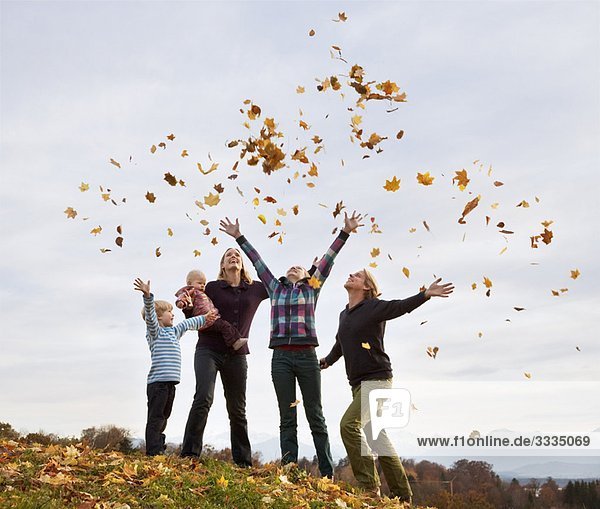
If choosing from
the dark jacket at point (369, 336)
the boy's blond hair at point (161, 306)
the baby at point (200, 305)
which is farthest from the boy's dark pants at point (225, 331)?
the dark jacket at point (369, 336)

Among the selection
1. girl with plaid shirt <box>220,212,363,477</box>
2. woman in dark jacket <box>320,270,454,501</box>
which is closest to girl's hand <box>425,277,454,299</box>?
woman in dark jacket <box>320,270,454,501</box>

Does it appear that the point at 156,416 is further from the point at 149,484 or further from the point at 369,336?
the point at 369,336

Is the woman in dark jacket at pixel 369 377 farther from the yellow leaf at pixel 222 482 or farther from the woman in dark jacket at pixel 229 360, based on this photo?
the yellow leaf at pixel 222 482

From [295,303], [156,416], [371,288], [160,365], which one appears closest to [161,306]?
[160,365]

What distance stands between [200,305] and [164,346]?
27.4 inches

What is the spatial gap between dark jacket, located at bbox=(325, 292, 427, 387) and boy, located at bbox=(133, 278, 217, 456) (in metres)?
1.77

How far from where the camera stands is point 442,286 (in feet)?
25.0

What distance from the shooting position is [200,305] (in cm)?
881

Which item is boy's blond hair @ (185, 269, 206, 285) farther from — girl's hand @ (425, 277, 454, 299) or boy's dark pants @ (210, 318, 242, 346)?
girl's hand @ (425, 277, 454, 299)

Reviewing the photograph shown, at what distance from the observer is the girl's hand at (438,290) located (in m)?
7.59

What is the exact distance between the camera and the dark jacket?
25.9 feet

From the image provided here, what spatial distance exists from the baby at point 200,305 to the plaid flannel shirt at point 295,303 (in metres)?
0.54

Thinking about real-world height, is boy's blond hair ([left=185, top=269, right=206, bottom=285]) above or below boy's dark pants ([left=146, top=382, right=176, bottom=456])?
above

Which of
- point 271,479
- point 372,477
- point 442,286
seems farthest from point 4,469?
point 442,286
